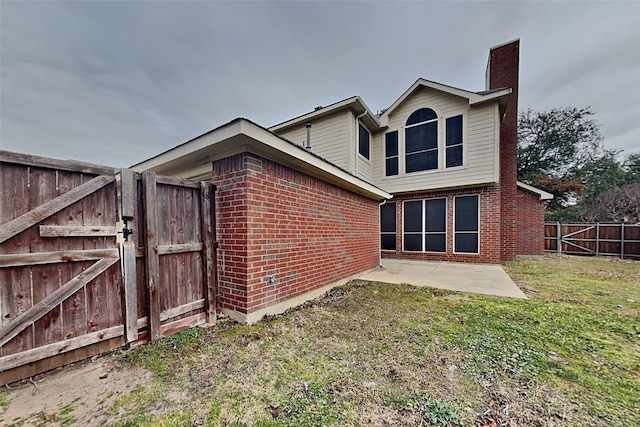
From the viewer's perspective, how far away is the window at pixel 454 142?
8953mm

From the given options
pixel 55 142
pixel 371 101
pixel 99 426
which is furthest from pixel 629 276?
pixel 55 142

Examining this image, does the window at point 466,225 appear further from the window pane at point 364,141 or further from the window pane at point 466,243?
the window pane at point 364,141

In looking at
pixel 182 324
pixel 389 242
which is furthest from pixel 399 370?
pixel 389 242

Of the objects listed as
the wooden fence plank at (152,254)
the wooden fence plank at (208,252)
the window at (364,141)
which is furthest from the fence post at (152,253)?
the window at (364,141)

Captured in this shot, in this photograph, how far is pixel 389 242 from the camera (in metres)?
10.6

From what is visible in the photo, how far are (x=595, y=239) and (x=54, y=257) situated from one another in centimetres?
1827

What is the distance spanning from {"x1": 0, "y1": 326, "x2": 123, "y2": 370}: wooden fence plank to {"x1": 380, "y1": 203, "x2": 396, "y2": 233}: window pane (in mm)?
9665

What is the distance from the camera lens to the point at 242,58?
27.7 feet

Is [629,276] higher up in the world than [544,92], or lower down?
lower down

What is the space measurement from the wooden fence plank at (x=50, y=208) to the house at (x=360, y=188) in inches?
46.3

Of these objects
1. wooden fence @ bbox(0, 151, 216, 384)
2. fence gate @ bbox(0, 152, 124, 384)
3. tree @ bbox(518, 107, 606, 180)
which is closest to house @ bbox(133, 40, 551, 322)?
wooden fence @ bbox(0, 151, 216, 384)

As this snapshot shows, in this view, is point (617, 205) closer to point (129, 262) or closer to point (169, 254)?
point (169, 254)

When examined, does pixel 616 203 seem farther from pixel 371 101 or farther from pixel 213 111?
pixel 213 111

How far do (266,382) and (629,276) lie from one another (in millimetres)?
10192
